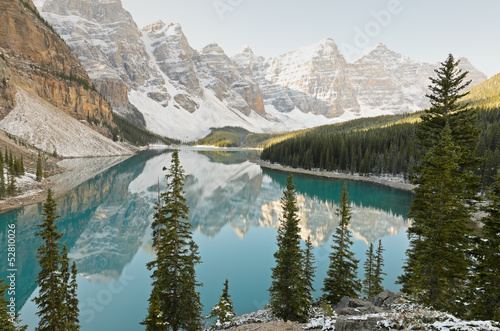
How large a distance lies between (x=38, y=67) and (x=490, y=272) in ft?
550

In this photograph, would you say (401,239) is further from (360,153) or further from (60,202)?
(360,153)

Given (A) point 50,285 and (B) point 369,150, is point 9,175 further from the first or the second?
(B) point 369,150

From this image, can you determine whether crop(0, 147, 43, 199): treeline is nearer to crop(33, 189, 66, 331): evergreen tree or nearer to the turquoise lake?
the turquoise lake

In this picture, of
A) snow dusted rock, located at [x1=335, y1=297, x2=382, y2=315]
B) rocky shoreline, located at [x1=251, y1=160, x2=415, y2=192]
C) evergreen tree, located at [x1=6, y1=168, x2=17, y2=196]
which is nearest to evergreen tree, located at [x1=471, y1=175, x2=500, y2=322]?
snow dusted rock, located at [x1=335, y1=297, x2=382, y2=315]

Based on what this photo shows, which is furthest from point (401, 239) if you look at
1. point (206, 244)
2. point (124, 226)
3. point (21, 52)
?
point (21, 52)

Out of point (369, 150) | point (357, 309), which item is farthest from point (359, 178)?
point (357, 309)

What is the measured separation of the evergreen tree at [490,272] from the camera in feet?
29.8

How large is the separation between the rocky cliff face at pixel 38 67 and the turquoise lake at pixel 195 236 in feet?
219

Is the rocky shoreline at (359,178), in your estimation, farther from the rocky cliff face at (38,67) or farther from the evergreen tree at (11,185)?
the rocky cliff face at (38,67)

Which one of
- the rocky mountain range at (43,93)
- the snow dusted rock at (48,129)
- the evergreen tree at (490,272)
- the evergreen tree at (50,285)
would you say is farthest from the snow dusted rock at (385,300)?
the snow dusted rock at (48,129)

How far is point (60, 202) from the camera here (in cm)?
4612

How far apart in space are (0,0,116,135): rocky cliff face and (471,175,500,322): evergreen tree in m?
123

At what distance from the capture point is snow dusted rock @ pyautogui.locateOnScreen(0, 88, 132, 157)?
295 feet

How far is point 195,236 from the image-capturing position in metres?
36.9
